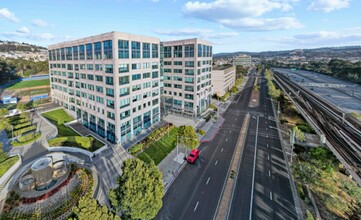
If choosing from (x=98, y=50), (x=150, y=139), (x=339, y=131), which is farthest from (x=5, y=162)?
(x=339, y=131)

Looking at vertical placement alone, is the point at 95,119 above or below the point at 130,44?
below

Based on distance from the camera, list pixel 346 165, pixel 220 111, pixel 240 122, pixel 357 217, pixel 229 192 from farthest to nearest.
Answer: pixel 220 111, pixel 240 122, pixel 346 165, pixel 229 192, pixel 357 217

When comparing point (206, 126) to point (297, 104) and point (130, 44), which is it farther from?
point (297, 104)

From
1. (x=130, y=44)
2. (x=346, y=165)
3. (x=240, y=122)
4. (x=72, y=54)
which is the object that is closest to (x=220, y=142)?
(x=240, y=122)

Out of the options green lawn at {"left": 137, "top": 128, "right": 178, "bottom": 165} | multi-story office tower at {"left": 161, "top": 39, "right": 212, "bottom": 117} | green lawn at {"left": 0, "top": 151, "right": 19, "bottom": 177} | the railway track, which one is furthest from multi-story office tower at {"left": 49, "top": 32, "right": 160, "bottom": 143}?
the railway track

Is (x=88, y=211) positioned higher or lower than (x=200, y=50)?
lower

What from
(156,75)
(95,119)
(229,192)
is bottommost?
(229,192)

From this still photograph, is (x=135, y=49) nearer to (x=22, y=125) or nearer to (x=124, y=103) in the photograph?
(x=124, y=103)
